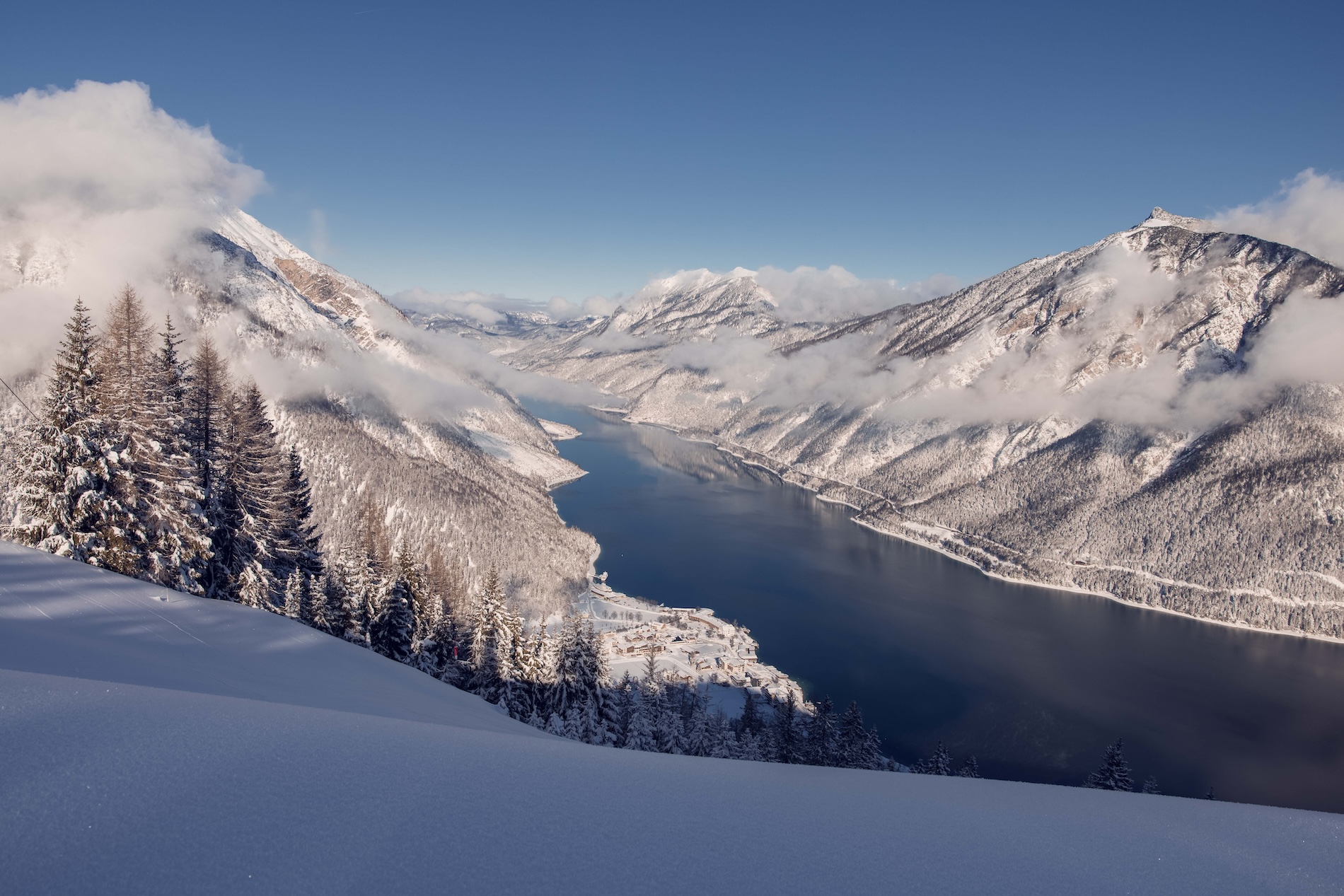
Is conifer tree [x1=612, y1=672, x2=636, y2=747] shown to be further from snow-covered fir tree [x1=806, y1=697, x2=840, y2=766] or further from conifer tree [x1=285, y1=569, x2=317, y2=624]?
conifer tree [x1=285, y1=569, x2=317, y2=624]

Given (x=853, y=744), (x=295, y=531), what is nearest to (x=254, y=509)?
(x=295, y=531)

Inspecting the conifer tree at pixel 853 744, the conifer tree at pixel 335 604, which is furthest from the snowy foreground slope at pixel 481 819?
the conifer tree at pixel 853 744

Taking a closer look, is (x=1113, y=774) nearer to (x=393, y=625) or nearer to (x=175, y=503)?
(x=393, y=625)

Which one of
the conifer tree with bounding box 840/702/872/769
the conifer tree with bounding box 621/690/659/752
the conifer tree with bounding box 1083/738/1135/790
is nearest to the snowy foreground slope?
the conifer tree with bounding box 621/690/659/752

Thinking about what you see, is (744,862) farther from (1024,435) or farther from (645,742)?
(1024,435)

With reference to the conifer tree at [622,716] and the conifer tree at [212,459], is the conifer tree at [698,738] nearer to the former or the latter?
the conifer tree at [622,716]

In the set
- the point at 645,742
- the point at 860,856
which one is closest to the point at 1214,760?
the point at 645,742
